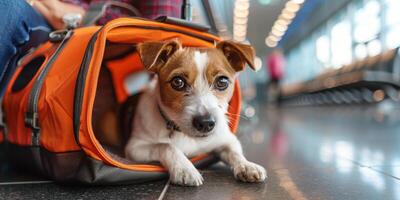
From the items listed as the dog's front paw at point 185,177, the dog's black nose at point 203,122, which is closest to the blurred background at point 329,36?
the dog's black nose at point 203,122

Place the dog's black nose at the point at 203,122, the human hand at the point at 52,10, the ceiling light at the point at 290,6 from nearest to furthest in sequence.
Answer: the dog's black nose at the point at 203,122, the human hand at the point at 52,10, the ceiling light at the point at 290,6

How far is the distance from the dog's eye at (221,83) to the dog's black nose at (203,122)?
0.24 metres

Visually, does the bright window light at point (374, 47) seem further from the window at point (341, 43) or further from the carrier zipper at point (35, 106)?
the carrier zipper at point (35, 106)

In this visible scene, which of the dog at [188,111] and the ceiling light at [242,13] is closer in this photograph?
the dog at [188,111]

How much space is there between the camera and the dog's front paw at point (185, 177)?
1.34m

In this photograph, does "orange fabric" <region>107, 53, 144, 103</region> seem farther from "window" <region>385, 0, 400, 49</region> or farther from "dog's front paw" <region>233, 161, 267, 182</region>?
"window" <region>385, 0, 400, 49</region>

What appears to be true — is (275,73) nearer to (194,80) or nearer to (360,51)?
(360,51)

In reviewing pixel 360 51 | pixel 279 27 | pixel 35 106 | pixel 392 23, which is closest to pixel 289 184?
pixel 35 106

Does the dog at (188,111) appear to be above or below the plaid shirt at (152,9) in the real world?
below

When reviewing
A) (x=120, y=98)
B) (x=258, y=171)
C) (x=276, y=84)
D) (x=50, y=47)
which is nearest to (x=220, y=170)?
(x=258, y=171)

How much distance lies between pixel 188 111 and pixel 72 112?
1.34ft

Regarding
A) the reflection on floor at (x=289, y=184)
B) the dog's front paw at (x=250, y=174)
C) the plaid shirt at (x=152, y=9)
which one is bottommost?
the reflection on floor at (x=289, y=184)

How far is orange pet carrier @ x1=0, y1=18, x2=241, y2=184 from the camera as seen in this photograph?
4.26 ft

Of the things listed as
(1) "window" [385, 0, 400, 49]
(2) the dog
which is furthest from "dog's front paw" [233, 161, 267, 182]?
(1) "window" [385, 0, 400, 49]
